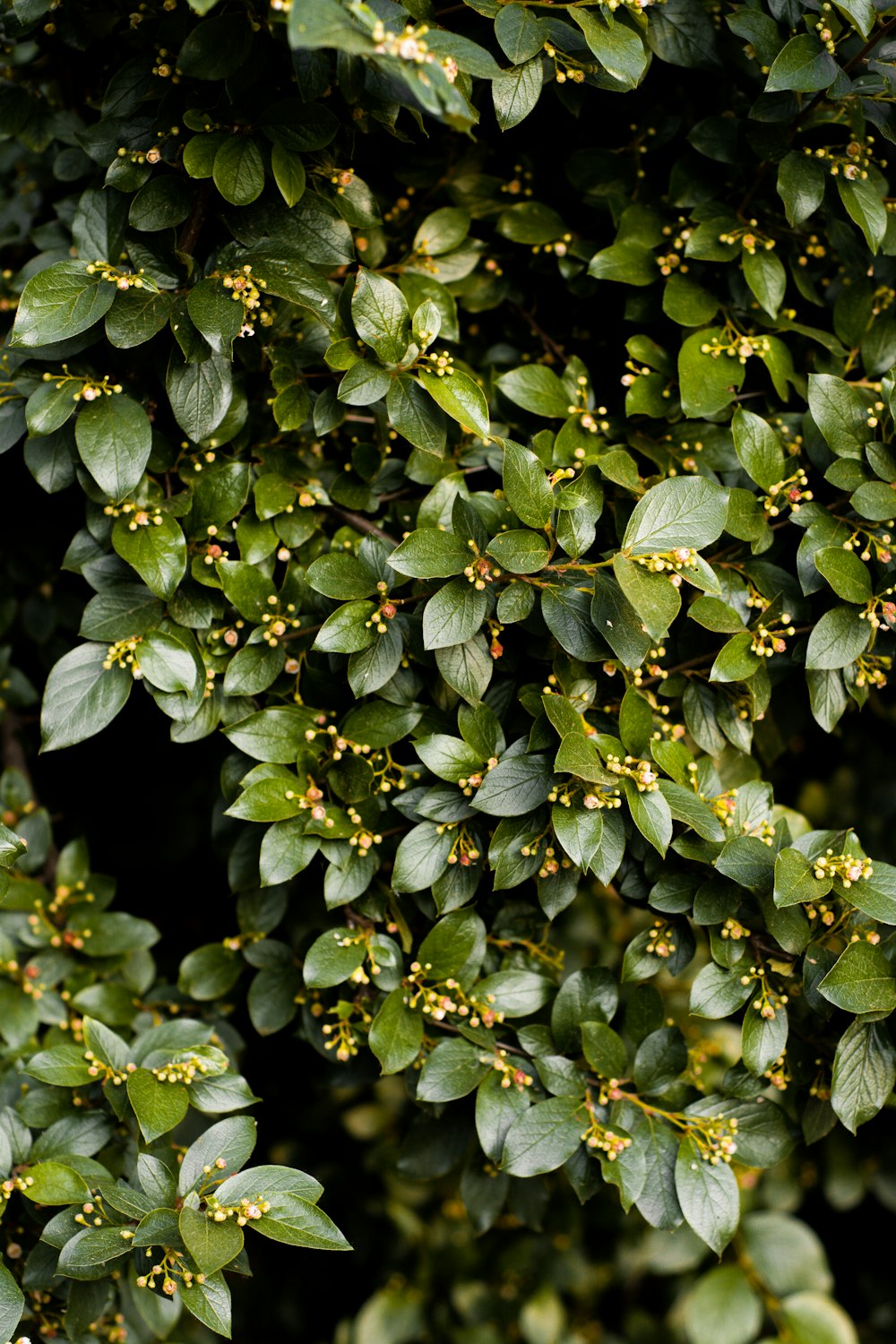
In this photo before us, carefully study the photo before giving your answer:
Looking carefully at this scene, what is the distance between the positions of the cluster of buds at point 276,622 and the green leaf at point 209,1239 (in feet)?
1.92

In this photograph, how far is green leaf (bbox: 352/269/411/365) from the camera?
3.55ft

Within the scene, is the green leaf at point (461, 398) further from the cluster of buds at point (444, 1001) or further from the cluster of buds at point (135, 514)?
the cluster of buds at point (444, 1001)

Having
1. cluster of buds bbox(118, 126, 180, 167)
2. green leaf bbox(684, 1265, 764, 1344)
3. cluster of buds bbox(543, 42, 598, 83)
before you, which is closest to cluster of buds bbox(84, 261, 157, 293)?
cluster of buds bbox(118, 126, 180, 167)

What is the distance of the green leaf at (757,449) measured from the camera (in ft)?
3.93

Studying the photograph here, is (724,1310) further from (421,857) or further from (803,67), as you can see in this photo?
(803,67)

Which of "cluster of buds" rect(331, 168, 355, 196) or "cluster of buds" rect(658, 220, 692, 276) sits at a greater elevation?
"cluster of buds" rect(331, 168, 355, 196)

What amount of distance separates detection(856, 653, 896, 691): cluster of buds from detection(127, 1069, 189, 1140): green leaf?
89 centimetres

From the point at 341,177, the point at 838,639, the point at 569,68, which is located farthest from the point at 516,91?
the point at 838,639

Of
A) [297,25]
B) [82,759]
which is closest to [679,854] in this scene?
[297,25]

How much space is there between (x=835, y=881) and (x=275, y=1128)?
126 centimetres

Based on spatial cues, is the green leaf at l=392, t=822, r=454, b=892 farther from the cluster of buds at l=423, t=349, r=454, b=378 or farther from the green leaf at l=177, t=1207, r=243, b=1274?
the cluster of buds at l=423, t=349, r=454, b=378

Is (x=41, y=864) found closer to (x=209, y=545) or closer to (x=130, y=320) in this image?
(x=209, y=545)

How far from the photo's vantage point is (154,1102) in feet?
3.65

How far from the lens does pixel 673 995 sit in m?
1.94
